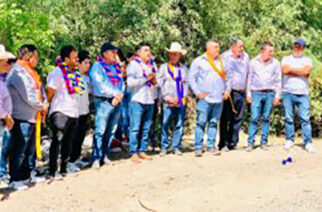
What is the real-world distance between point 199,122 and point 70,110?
2.43 metres

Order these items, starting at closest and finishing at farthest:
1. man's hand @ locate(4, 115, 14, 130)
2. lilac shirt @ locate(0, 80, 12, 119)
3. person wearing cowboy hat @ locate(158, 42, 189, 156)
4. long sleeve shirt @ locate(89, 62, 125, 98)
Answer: lilac shirt @ locate(0, 80, 12, 119)
man's hand @ locate(4, 115, 14, 130)
long sleeve shirt @ locate(89, 62, 125, 98)
person wearing cowboy hat @ locate(158, 42, 189, 156)

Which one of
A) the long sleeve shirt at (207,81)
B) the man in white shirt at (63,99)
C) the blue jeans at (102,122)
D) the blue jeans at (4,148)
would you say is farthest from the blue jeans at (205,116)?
the blue jeans at (4,148)

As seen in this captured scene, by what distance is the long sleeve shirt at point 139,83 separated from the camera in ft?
27.3

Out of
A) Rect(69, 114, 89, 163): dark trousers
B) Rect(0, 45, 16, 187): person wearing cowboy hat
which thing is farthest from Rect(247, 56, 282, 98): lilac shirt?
Rect(0, 45, 16, 187): person wearing cowboy hat

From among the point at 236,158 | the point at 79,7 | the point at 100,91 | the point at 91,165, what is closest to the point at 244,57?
the point at 236,158

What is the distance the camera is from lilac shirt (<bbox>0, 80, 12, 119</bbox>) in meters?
6.41

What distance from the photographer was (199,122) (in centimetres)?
872

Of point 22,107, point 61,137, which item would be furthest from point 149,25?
point 22,107

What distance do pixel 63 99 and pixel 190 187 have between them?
2238mm

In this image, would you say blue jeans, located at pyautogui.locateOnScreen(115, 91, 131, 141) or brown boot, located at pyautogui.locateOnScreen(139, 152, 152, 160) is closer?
brown boot, located at pyautogui.locateOnScreen(139, 152, 152, 160)

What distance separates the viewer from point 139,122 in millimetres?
8414

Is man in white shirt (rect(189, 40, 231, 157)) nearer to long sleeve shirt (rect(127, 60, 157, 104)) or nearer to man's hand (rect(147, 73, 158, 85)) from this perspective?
man's hand (rect(147, 73, 158, 85))

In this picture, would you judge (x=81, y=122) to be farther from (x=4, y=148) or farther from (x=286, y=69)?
(x=286, y=69)

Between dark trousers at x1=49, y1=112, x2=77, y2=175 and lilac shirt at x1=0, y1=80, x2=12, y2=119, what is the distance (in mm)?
889
